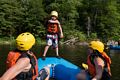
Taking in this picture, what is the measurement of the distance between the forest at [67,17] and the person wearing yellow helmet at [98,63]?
4347cm

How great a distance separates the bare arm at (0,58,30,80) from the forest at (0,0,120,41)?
1793 inches

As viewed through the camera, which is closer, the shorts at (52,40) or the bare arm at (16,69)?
the bare arm at (16,69)

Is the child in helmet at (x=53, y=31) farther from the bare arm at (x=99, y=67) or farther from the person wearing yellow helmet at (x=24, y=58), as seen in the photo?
the person wearing yellow helmet at (x=24, y=58)

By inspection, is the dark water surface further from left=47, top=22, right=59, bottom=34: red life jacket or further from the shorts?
left=47, top=22, right=59, bottom=34: red life jacket

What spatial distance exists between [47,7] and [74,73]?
49826 millimetres

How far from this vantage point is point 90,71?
25.2ft

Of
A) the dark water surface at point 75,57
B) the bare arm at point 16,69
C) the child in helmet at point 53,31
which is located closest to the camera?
the bare arm at point 16,69

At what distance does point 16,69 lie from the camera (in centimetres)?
527

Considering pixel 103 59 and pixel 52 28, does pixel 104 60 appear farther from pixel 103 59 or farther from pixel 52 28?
pixel 52 28

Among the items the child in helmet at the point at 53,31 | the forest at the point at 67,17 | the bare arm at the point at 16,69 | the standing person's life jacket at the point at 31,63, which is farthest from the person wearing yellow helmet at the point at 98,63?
the forest at the point at 67,17

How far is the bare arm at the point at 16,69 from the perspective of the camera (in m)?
5.18

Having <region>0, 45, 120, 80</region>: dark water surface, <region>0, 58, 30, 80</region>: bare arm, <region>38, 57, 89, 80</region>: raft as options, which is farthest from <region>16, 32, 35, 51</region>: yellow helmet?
<region>0, 45, 120, 80</region>: dark water surface

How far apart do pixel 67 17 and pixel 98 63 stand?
51.4m

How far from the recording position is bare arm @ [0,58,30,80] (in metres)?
5.18
